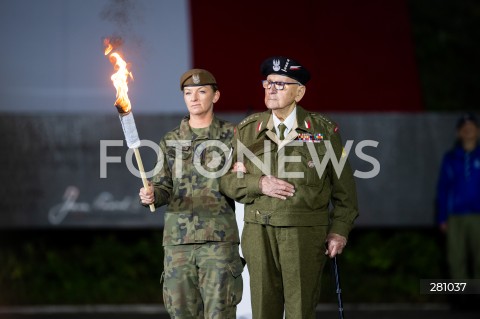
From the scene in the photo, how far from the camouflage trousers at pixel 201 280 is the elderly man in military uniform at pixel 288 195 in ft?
1.02

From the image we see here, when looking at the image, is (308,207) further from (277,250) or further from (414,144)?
(414,144)

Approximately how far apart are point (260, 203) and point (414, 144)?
5.76 metres

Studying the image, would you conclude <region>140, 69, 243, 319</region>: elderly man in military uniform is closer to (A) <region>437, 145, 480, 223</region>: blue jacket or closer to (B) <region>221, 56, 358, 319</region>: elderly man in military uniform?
(B) <region>221, 56, 358, 319</region>: elderly man in military uniform

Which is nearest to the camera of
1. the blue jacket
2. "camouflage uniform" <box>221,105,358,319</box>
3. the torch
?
"camouflage uniform" <box>221,105,358,319</box>

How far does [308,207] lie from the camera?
6082mm

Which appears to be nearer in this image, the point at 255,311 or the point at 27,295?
the point at 255,311

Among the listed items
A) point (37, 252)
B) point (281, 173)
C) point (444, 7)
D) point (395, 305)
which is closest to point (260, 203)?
point (281, 173)

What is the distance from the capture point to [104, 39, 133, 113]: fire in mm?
6133

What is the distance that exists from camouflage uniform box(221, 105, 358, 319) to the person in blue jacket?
170 inches

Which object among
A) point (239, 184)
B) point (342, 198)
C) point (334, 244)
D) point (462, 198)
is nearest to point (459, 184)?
point (462, 198)

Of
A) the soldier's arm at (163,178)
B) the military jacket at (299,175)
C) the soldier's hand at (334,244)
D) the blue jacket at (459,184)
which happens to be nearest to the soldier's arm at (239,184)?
the military jacket at (299,175)

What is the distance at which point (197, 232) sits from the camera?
21.2ft

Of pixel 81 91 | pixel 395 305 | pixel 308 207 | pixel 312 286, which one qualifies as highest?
pixel 81 91

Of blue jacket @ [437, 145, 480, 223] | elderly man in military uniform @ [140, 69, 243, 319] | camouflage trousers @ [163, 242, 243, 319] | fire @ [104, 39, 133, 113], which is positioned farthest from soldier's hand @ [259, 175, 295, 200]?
blue jacket @ [437, 145, 480, 223]
